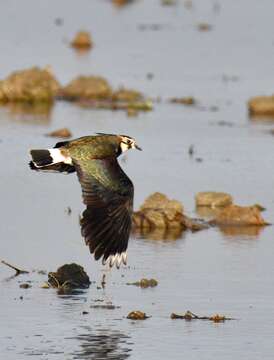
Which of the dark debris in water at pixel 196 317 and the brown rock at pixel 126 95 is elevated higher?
the brown rock at pixel 126 95

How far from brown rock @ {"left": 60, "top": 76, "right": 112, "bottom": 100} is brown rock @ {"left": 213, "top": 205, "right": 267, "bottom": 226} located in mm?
8536

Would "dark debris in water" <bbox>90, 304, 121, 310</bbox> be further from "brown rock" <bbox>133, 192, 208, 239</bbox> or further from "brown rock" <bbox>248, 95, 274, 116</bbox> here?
"brown rock" <bbox>248, 95, 274, 116</bbox>

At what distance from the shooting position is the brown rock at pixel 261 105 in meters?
24.2

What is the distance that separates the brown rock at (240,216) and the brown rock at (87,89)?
8536 mm

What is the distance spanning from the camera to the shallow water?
12.4m

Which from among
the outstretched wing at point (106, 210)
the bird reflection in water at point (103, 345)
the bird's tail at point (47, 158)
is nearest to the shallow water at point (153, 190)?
the bird reflection in water at point (103, 345)

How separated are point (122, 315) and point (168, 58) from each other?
18027 millimetres

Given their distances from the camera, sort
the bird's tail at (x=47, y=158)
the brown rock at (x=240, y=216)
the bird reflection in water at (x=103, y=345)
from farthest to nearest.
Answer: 1. the brown rock at (x=240, y=216)
2. the bird's tail at (x=47, y=158)
3. the bird reflection in water at (x=103, y=345)

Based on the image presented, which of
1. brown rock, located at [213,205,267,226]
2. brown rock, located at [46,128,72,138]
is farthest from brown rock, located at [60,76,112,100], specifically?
brown rock, located at [213,205,267,226]

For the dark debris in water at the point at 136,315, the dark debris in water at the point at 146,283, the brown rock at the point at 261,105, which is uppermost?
the brown rock at the point at 261,105

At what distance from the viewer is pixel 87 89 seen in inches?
992

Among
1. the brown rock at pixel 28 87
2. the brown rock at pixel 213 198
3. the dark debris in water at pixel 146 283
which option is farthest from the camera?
the brown rock at pixel 28 87

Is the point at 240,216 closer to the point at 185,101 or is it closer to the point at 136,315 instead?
the point at 136,315

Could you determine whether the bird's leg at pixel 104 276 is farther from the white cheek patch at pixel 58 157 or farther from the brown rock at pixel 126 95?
the brown rock at pixel 126 95
